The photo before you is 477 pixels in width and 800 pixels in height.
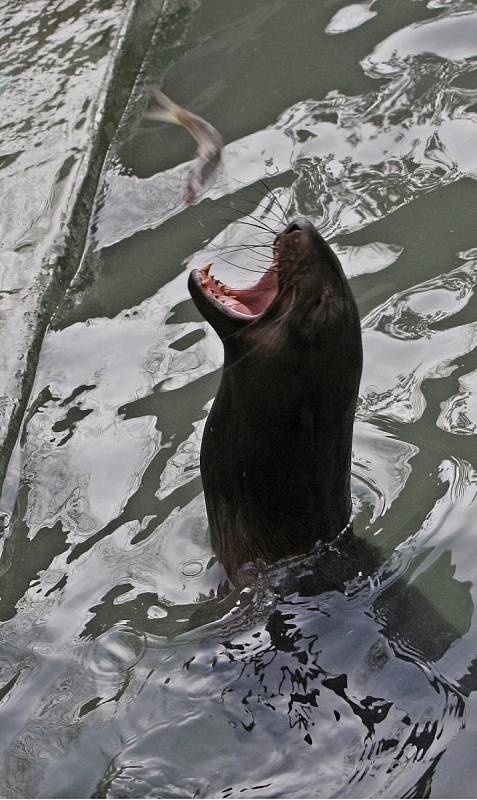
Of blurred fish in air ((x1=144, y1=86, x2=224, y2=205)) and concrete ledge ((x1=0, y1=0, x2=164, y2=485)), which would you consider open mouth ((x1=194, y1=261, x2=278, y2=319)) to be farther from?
blurred fish in air ((x1=144, y1=86, x2=224, y2=205))

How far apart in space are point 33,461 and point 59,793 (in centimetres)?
168

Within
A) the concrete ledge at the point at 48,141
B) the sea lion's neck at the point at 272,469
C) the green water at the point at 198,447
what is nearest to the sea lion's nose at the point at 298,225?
the sea lion's neck at the point at 272,469

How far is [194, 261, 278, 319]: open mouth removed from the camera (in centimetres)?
407

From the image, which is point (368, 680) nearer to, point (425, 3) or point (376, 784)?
point (376, 784)

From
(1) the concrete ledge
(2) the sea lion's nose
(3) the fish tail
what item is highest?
(2) the sea lion's nose

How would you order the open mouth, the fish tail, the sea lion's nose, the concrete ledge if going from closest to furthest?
the sea lion's nose, the open mouth, the concrete ledge, the fish tail

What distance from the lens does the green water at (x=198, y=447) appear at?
158 inches

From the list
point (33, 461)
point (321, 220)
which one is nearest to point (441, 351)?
point (321, 220)

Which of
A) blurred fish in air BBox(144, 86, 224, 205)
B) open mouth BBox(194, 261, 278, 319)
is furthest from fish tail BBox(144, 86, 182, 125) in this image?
open mouth BBox(194, 261, 278, 319)

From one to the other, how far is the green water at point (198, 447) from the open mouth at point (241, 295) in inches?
37.2

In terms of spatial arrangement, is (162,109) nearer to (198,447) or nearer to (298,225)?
(198,447)

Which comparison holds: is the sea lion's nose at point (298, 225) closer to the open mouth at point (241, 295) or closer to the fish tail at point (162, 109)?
the open mouth at point (241, 295)

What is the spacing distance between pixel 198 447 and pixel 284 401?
4.16ft

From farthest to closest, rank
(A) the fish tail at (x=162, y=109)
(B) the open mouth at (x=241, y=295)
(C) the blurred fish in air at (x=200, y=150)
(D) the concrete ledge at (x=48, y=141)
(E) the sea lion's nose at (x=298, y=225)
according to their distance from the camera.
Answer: (A) the fish tail at (x=162, y=109) → (C) the blurred fish in air at (x=200, y=150) → (D) the concrete ledge at (x=48, y=141) → (B) the open mouth at (x=241, y=295) → (E) the sea lion's nose at (x=298, y=225)
